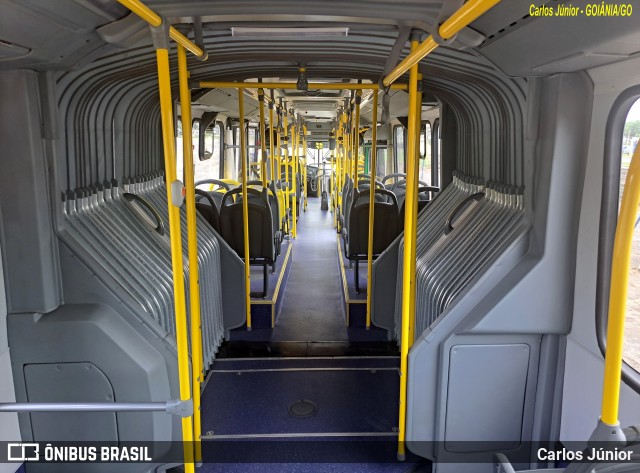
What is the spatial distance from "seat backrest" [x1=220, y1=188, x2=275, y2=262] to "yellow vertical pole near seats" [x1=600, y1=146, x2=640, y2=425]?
14.6 feet

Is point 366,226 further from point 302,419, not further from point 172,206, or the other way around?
point 172,206

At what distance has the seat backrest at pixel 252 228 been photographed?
5453 mm

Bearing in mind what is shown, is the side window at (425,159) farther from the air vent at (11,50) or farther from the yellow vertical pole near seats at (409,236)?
the air vent at (11,50)

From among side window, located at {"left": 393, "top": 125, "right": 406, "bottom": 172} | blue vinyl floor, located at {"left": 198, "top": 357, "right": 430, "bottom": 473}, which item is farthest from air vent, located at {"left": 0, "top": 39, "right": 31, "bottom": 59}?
side window, located at {"left": 393, "top": 125, "right": 406, "bottom": 172}

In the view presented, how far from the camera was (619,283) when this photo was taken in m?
1.21

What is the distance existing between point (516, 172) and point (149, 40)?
209 cm

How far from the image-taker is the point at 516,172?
9.68 ft

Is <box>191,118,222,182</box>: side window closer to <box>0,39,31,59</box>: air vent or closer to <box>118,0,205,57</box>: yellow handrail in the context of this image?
<box>0,39,31,59</box>: air vent

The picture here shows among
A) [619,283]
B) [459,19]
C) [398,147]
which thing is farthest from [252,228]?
[398,147]

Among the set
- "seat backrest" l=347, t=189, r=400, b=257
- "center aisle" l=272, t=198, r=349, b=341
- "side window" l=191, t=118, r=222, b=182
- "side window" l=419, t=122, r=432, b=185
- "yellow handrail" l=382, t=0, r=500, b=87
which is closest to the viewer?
"yellow handrail" l=382, t=0, r=500, b=87

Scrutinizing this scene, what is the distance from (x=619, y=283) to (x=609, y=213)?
130cm

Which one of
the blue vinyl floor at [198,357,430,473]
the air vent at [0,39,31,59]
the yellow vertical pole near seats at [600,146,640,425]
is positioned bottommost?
the blue vinyl floor at [198,357,430,473]

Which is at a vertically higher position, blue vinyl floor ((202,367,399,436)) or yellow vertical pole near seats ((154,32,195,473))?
yellow vertical pole near seats ((154,32,195,473))
